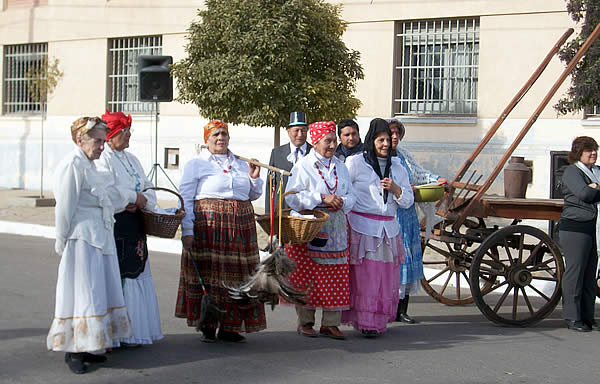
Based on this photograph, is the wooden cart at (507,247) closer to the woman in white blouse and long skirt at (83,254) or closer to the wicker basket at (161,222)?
the wicker basket at (161,222)

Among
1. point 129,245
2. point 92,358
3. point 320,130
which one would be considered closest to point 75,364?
point 92,358

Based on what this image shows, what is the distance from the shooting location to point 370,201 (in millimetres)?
7012

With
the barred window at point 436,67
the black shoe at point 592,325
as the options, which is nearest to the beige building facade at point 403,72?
the barred window at point 436,67

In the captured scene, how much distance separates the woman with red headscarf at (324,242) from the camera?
22.0 feet

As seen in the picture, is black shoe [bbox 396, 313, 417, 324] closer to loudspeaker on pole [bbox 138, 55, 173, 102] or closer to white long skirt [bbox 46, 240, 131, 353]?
white long skirt [bbox 46, 240, 131, 353]

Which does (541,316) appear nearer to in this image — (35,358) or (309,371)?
(309,371)

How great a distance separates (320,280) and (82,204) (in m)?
2.21

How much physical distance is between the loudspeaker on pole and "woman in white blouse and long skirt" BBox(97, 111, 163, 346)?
902 centimetres

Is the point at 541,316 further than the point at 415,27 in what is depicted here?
No

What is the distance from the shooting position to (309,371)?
5723 mm

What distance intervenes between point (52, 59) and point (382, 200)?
17096 millimetres

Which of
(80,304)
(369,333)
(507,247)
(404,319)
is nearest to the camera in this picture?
(80,304)

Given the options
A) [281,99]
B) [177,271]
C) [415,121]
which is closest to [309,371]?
[177,271]

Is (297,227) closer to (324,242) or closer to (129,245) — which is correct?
(324,242)
